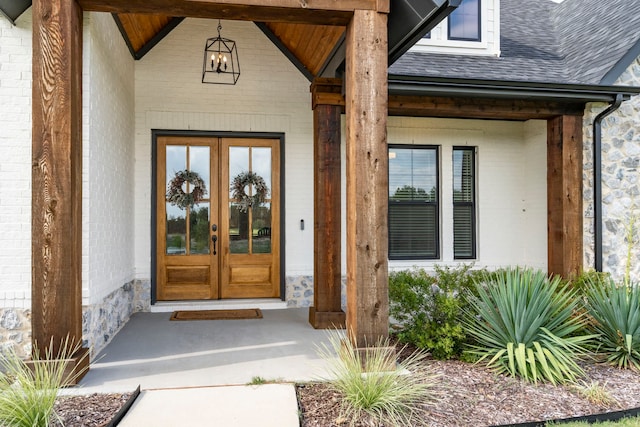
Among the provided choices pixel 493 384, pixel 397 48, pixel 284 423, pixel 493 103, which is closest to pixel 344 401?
pixel 284 423

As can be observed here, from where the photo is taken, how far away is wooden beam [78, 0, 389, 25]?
3521 mm

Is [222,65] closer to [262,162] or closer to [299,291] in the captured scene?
[262,162]

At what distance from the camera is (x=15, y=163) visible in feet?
13.3

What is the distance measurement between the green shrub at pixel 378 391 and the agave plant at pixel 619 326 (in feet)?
6.30

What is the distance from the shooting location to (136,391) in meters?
3.29

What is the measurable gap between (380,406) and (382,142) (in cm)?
197

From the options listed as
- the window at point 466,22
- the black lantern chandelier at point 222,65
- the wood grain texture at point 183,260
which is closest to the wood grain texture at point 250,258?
the wood grain texture at point 183,260

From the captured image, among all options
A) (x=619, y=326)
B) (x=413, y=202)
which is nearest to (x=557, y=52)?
(x=413, y=202)

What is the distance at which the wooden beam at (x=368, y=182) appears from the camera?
143 inches

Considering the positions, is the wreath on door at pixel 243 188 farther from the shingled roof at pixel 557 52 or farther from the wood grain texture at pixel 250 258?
the shingled roof at pixel 557 52

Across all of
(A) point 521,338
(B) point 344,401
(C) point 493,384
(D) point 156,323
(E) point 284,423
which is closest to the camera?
(E) point 284,423

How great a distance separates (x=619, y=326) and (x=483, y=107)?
3.24 m

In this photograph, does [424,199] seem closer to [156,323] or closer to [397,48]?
[397,48]

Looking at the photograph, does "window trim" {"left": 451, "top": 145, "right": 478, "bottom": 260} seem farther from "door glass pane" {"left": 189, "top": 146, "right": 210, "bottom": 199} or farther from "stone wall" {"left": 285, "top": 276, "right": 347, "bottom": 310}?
"door glass pane" {"left": 189, "top": 146, "right": 210, "bottom": 199}
